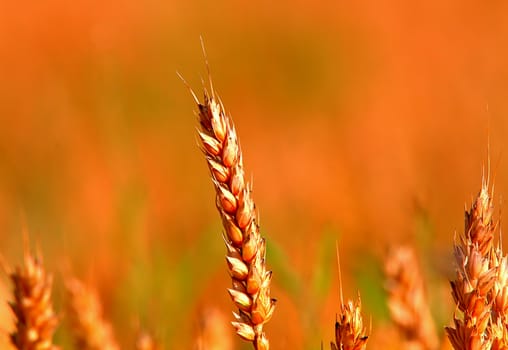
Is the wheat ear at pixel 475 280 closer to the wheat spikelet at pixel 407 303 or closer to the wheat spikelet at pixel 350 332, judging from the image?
the wheat spikelet at pixel 350 332

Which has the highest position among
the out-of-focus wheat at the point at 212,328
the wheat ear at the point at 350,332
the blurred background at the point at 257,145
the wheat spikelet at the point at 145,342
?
the blurred background at the point at 257,145

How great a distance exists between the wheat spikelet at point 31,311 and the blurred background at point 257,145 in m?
0.29

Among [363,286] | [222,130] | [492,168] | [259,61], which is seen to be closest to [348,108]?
[259,61]

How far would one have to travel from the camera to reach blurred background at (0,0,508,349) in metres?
2.67

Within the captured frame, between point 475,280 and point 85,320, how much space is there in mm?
854

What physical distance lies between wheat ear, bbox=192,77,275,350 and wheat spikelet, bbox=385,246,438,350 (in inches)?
24.8

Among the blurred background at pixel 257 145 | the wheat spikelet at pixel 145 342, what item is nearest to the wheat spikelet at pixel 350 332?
the blurred background at pixel 257 145

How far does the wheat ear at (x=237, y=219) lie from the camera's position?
1.30 metres

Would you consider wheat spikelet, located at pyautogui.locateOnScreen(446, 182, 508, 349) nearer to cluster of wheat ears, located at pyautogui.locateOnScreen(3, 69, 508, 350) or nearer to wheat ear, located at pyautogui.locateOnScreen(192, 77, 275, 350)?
cluster of wheat ears, located at pyautogui.locateOnScreen(3, 69, 508, 350)

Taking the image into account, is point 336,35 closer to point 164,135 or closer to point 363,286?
point 164,135

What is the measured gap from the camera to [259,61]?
7.37 m

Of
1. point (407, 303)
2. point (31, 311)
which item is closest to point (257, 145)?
point (407, 303)

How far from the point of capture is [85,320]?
1.91m

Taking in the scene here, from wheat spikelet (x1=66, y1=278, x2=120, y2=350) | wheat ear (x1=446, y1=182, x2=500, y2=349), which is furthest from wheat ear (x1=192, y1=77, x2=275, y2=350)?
wheat spikelet (x1=66, y1=278, x2=120, y2=350)
